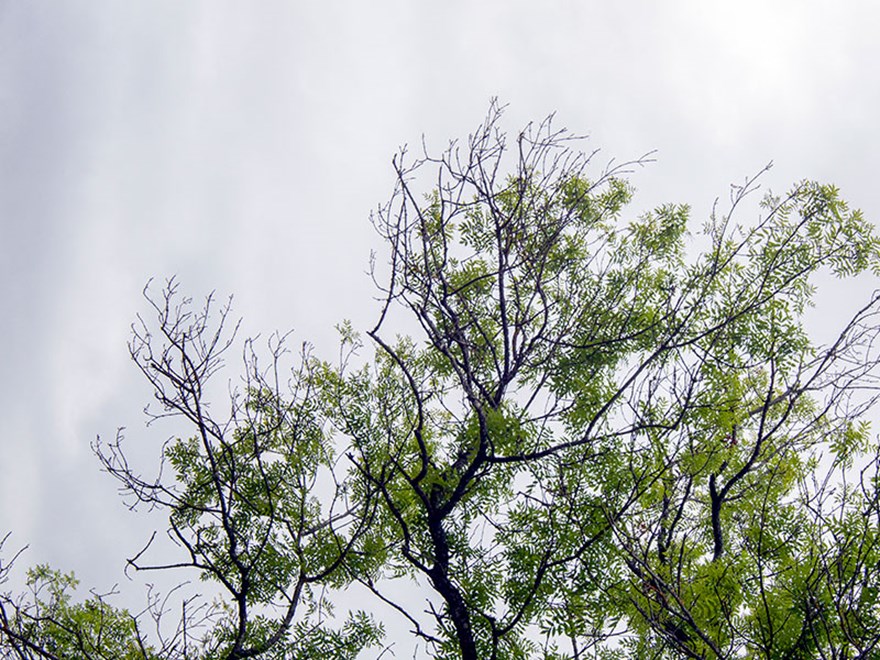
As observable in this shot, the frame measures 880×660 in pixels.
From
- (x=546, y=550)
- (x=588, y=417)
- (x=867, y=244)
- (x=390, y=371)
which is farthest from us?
(x=390, y=371)

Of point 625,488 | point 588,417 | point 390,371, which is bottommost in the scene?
point 625,488

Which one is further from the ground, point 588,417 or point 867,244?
point 867,244

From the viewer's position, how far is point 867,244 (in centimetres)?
705

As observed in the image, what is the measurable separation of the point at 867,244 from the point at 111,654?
27.4ft

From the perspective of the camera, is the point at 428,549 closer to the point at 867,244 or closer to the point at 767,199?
the point at 767,199

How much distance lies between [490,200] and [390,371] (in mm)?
2389

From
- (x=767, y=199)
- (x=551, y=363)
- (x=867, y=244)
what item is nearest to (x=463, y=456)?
(x=551, y=363)

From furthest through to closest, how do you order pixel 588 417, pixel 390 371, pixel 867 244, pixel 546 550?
pixel 390 371, pixel 867 244, pixel 588 417, pixel 546 550

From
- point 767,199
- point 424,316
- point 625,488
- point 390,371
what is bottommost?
point 625,488

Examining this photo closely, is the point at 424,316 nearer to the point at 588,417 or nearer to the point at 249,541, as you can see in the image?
the point at 588,417

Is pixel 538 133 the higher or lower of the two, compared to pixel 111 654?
higher

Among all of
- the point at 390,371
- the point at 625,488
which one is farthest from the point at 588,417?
the point at 390,371

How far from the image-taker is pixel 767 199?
6926 mm

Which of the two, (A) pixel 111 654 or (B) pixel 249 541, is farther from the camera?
(A) pixel 111 654
